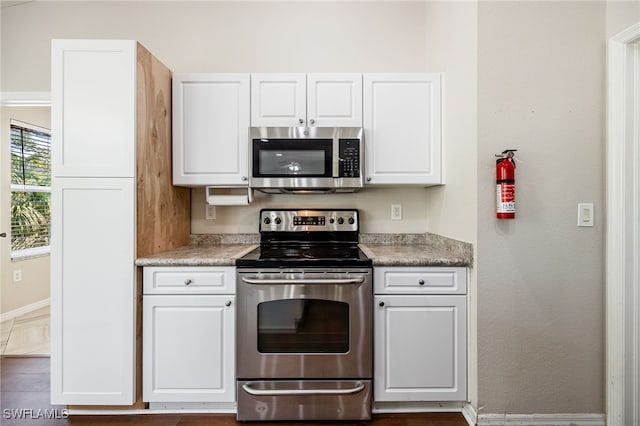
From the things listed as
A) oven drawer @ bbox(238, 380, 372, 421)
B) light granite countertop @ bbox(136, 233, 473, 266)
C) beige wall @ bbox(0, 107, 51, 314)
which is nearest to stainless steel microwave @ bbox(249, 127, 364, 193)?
light granite countertop @ bbox(136, 233, 473, 266)

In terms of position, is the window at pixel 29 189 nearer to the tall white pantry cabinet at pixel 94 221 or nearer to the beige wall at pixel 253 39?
the beige wall at pixel 253 39

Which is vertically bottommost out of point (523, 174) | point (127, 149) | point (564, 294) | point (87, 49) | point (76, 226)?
point (564, 294)

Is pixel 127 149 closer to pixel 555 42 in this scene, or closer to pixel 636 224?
pixel 555 42

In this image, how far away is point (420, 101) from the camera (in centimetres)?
229

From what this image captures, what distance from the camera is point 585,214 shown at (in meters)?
1.79

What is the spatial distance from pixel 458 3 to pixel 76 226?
2.48m

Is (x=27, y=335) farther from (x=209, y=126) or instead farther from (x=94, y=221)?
(x=209, y=126)

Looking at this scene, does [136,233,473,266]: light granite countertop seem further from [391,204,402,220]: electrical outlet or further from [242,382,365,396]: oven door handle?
[242,382,365,396]: oven door handle

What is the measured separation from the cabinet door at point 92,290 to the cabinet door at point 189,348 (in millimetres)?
97

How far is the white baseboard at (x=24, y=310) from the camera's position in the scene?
336 centimetres

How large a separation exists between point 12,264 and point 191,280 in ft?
9.38

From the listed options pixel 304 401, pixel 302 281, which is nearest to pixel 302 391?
pixel 304 401

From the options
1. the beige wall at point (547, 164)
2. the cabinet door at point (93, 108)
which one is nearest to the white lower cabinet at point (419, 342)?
the beige wall at point (547, 164)

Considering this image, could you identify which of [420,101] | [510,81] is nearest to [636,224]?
[510,81]
